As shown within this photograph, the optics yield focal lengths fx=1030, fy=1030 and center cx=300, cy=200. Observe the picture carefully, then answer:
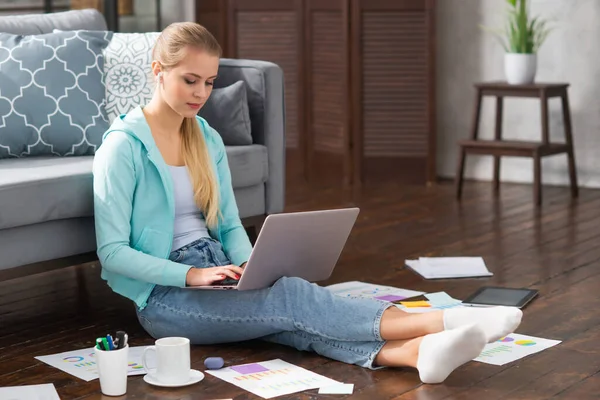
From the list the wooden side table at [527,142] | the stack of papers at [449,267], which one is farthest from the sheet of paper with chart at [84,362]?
the wooden side table at [527,142]

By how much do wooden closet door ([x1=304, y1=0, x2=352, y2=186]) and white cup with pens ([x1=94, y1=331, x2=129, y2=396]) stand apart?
3069 mm

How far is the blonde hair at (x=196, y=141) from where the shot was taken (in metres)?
2.50

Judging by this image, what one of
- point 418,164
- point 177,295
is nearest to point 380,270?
point 177,295

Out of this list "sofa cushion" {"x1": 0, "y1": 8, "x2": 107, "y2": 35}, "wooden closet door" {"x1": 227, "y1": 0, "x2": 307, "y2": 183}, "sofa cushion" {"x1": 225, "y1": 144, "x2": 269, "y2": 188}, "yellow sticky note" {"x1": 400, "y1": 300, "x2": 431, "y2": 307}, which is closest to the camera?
"yellow sticky note" {"x1": 400, "y1": 300, "x2": 431, "y2": 307}

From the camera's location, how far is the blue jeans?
2.34 meters

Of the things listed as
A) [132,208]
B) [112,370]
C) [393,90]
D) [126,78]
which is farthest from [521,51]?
[112,370]

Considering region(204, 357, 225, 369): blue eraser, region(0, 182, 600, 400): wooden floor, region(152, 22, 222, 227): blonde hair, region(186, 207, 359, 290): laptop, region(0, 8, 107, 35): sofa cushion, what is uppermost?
region(0, 8, 107, 35): sofa cushion

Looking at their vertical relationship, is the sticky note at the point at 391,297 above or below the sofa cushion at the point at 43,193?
below

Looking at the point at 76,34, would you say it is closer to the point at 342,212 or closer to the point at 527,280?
the point at 342,212

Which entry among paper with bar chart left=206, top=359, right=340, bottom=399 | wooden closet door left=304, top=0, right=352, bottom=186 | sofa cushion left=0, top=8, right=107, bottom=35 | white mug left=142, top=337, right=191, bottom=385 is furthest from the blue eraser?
wooden closet door left=304, top=0, right=352, bottom=186

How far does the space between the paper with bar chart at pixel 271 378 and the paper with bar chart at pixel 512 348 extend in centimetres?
41

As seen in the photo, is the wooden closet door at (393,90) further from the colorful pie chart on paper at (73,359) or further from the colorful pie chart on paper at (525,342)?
the colorful pie chart on paper at (73,359)

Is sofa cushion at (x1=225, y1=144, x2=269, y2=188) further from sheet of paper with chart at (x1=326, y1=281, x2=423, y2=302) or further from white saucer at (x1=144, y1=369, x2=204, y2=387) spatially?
white saucer at (x1=144, y1=369, x2=204, y2=387)

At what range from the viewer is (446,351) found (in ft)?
7.11
